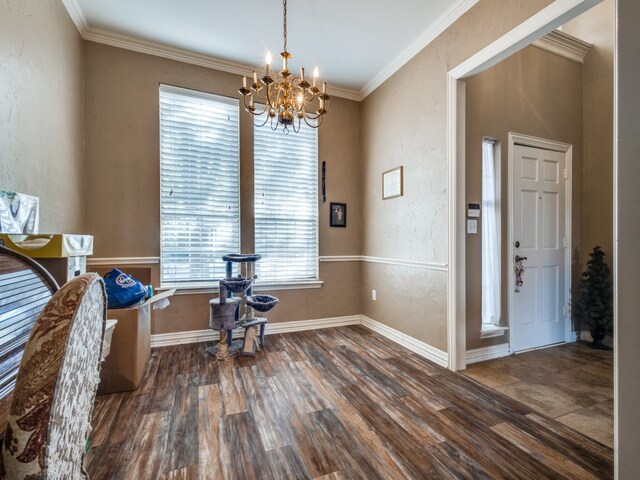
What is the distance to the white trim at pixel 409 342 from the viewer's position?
2.62 meters

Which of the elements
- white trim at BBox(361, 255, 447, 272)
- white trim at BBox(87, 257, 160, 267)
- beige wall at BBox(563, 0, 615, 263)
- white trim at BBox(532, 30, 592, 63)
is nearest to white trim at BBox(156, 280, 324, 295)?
white trim at BBox(87, 257, 160, 267)

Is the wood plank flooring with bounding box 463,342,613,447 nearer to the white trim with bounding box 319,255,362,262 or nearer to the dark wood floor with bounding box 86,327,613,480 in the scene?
the dark wood floor with bounding box 86,327,613,480

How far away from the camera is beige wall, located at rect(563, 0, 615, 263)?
3152 millimetres

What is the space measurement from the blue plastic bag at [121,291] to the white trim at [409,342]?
247 centimetres

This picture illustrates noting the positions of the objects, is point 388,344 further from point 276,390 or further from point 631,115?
point 631,115

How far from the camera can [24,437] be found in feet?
1.85

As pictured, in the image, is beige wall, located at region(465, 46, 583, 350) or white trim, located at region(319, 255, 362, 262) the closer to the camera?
beige wall, located at region(465, 46, 583, 350)

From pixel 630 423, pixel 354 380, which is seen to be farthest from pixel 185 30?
pixel 630 423

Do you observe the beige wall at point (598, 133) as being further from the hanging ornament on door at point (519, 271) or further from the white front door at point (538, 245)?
the hanging ornament on door at point (519, 271)

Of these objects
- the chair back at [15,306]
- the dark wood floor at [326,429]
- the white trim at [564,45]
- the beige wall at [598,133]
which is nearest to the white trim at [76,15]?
the chair back at [15,306]

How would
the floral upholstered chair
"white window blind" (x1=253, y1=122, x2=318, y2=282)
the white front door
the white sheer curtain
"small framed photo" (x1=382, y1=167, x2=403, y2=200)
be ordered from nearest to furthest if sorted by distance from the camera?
the floral upholstered chair → the white sheer curtain → the white front door → "small framed photo" (x1=382, y1=167, x2=403, y2=200) → "white window blind" (x1=253, y1=122, x2=318, y2=282)

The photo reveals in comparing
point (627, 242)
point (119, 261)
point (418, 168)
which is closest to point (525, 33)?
point (418, 168)

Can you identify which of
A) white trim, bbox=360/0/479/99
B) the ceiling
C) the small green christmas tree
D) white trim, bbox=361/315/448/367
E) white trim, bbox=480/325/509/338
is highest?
the ceiling

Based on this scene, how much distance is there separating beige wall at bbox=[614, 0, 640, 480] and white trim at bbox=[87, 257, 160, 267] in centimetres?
340
